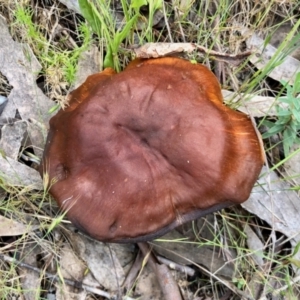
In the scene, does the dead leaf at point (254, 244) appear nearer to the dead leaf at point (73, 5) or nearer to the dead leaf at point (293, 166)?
the dead leaf at point (293, 166)

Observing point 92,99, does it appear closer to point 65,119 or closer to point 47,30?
point 65,119

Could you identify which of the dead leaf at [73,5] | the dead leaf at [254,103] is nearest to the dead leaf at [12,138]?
the dead leaf at [73,5]

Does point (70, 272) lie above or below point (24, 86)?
below

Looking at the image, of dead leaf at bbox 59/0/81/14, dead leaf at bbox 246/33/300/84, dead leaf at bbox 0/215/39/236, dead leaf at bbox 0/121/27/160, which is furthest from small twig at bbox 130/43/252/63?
dead leaf at bbox 0/215/39/236

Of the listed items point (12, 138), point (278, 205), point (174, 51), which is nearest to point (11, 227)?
point (12, 138)

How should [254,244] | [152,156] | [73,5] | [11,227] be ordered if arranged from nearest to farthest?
[152,156]
[11,227]
[254,244]
[73,5]

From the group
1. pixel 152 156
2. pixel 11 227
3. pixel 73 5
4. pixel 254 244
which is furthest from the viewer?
pixel 73 5

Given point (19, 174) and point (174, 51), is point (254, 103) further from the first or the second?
point (19, 174)
